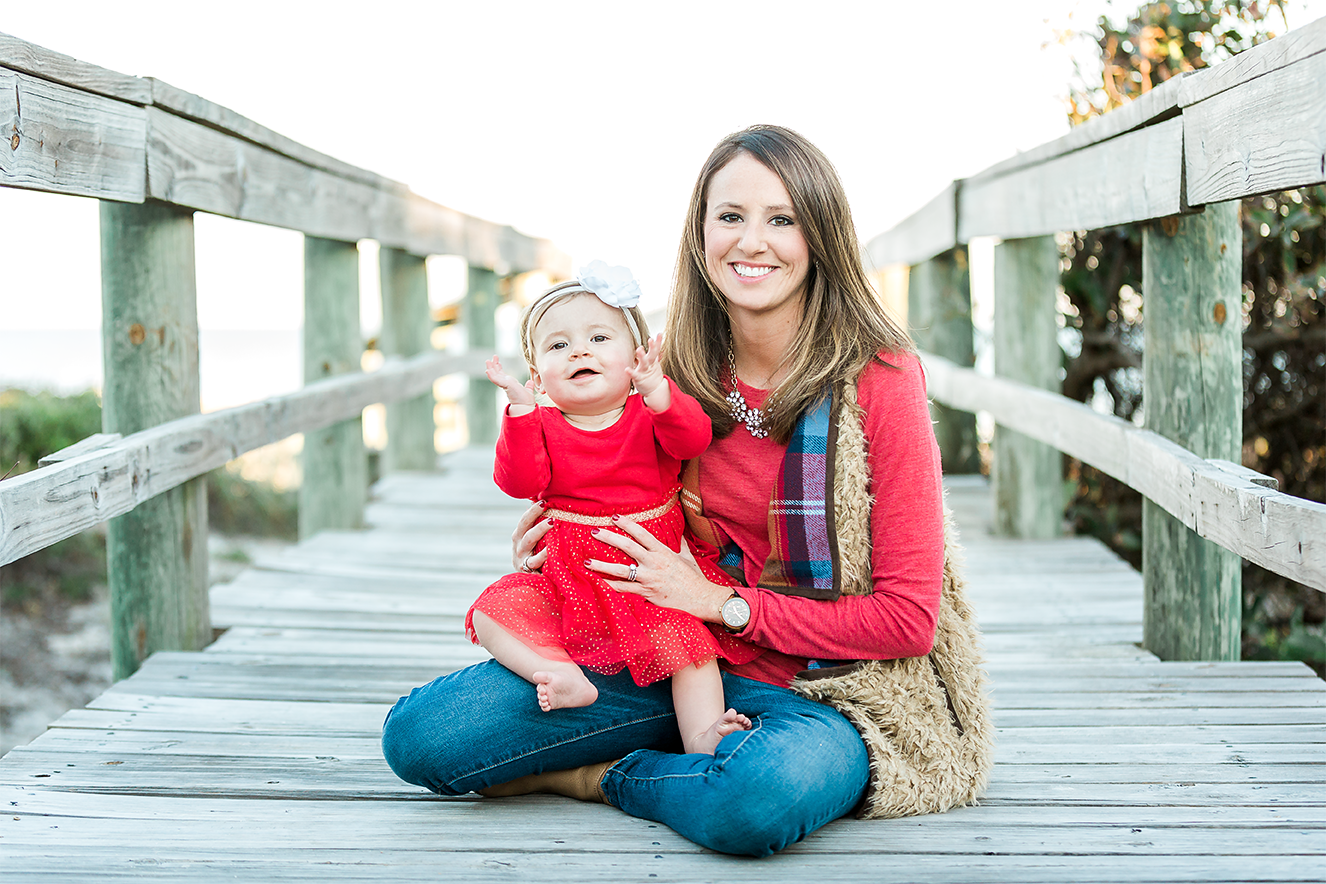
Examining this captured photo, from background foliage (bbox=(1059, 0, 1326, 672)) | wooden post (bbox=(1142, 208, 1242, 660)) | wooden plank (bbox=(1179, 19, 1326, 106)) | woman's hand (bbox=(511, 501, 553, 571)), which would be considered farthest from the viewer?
background foliage (bbox=(1059, 0, 1326, 672))

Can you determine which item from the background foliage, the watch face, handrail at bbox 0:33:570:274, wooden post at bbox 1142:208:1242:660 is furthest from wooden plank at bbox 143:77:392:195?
the background foliage

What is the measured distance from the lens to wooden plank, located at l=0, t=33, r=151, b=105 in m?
1.93

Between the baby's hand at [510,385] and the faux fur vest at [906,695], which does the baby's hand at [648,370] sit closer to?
the baby's hand at [510,385]

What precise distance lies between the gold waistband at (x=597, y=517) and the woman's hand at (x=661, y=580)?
0.19ft

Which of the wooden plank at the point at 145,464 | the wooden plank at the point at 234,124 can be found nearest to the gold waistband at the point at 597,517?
the wooden plank at the point at 145,464

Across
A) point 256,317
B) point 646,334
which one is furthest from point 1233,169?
point 256,317

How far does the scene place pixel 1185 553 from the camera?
268cm

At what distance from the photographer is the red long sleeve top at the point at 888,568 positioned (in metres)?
1.94

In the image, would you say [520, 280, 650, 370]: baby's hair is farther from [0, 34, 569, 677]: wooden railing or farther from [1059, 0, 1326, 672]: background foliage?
[1059, 0, 1326, 672]: background foliage

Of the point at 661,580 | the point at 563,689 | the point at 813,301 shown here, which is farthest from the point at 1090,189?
the point at 563,689

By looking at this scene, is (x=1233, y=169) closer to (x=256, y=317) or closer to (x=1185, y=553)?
(x=1185, y=553)

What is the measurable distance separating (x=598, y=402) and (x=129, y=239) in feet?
4.14

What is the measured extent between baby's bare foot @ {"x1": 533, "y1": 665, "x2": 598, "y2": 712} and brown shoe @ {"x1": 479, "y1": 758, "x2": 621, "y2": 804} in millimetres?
144

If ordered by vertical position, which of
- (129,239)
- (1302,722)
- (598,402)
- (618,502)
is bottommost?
(1302,722)
